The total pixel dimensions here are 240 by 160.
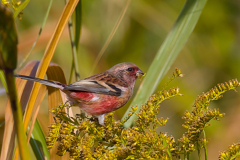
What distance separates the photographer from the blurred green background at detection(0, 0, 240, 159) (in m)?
2.92

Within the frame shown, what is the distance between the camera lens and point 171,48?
1856 millimetres

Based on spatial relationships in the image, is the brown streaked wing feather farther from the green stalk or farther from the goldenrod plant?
the green stalk

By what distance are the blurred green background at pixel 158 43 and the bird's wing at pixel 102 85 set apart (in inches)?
26.6

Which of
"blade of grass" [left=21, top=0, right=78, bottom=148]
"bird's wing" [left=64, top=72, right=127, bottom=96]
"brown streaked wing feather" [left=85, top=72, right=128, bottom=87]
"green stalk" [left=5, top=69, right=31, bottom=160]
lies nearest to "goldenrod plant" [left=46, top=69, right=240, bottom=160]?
"blade of grass" [left=21, top=0, right=78, bottom=148]

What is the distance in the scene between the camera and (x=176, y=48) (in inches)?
72.8

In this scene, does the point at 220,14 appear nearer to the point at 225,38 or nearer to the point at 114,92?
the point at 225,38

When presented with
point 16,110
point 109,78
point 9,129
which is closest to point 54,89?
point 9,129

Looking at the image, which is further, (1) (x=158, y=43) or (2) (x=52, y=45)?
(1) (x=158, y=43)

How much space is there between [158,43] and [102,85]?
125 cm

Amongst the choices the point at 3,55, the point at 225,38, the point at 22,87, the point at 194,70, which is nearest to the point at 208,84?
the point at 194,70

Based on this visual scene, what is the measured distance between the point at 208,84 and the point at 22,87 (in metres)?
1.92

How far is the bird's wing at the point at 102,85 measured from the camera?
6.43ft

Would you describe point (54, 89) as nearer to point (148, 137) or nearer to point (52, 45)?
point (52, 45)

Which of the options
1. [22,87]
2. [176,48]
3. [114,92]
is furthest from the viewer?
→ [114,92]
